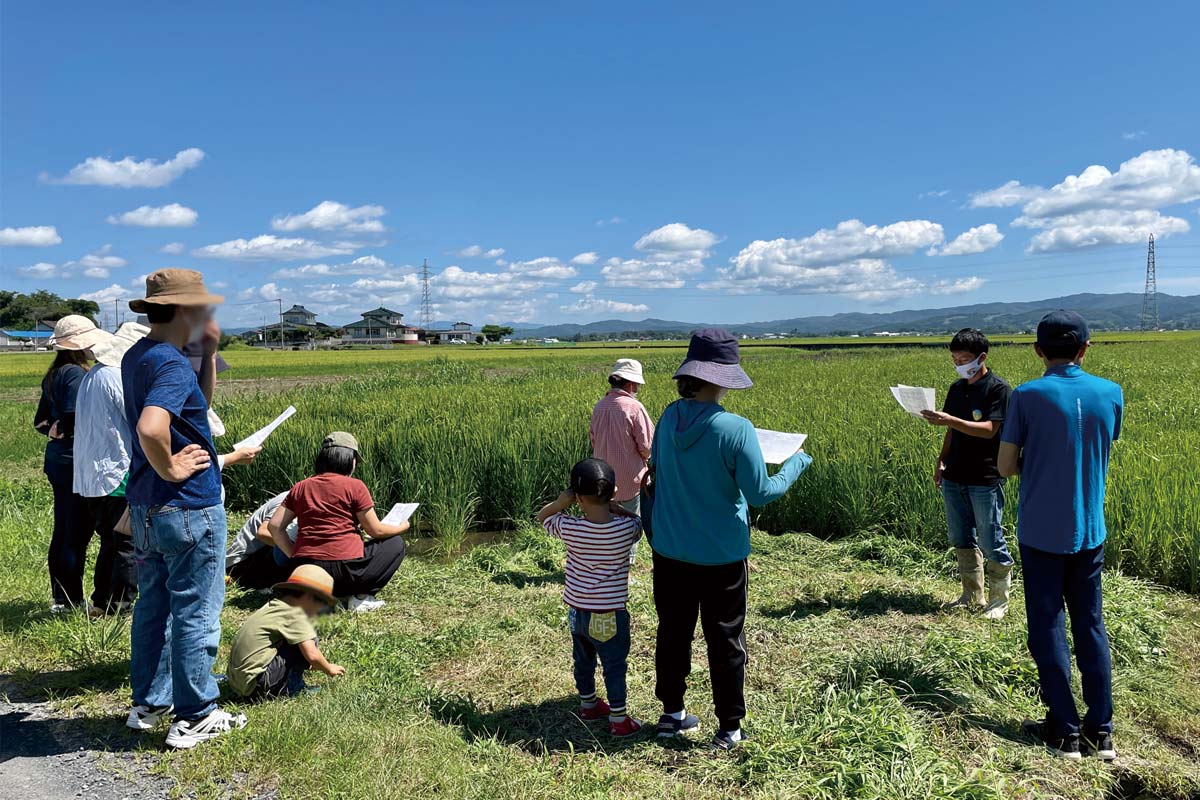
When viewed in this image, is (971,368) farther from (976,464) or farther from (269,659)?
(269,659)

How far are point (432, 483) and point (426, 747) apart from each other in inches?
188

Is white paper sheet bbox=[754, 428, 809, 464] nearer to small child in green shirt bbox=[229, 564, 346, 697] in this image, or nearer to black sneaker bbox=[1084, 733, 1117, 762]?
black sneaker bbox=[1084, 733, 1117, 762]

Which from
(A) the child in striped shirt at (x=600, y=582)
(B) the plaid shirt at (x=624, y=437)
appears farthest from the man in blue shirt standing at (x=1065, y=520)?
(B) the plaid shirt at (x=624, y=437)

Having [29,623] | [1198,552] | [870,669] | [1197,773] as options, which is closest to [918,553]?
[1198,552]

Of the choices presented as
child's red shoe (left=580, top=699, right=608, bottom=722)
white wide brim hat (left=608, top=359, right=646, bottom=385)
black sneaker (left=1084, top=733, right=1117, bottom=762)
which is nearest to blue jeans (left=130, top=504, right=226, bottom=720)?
child's red shoe (left=580, top=699, right=608, bottom=722)

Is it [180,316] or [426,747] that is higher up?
[180,316]

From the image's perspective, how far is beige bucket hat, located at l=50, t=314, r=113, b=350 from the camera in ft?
13.8

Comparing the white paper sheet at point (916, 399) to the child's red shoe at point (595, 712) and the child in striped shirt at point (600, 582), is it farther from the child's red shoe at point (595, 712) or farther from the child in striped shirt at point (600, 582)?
the child's red shoe at point (595, 712)

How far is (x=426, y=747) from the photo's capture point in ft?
9.92

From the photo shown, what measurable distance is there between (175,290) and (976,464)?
172 inches

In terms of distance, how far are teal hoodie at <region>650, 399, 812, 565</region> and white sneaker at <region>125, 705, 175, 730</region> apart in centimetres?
238

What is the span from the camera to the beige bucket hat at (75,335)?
13.8 feet

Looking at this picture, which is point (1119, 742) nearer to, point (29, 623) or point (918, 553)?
point (918, 553)

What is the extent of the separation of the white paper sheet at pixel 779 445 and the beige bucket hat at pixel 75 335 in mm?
3765
